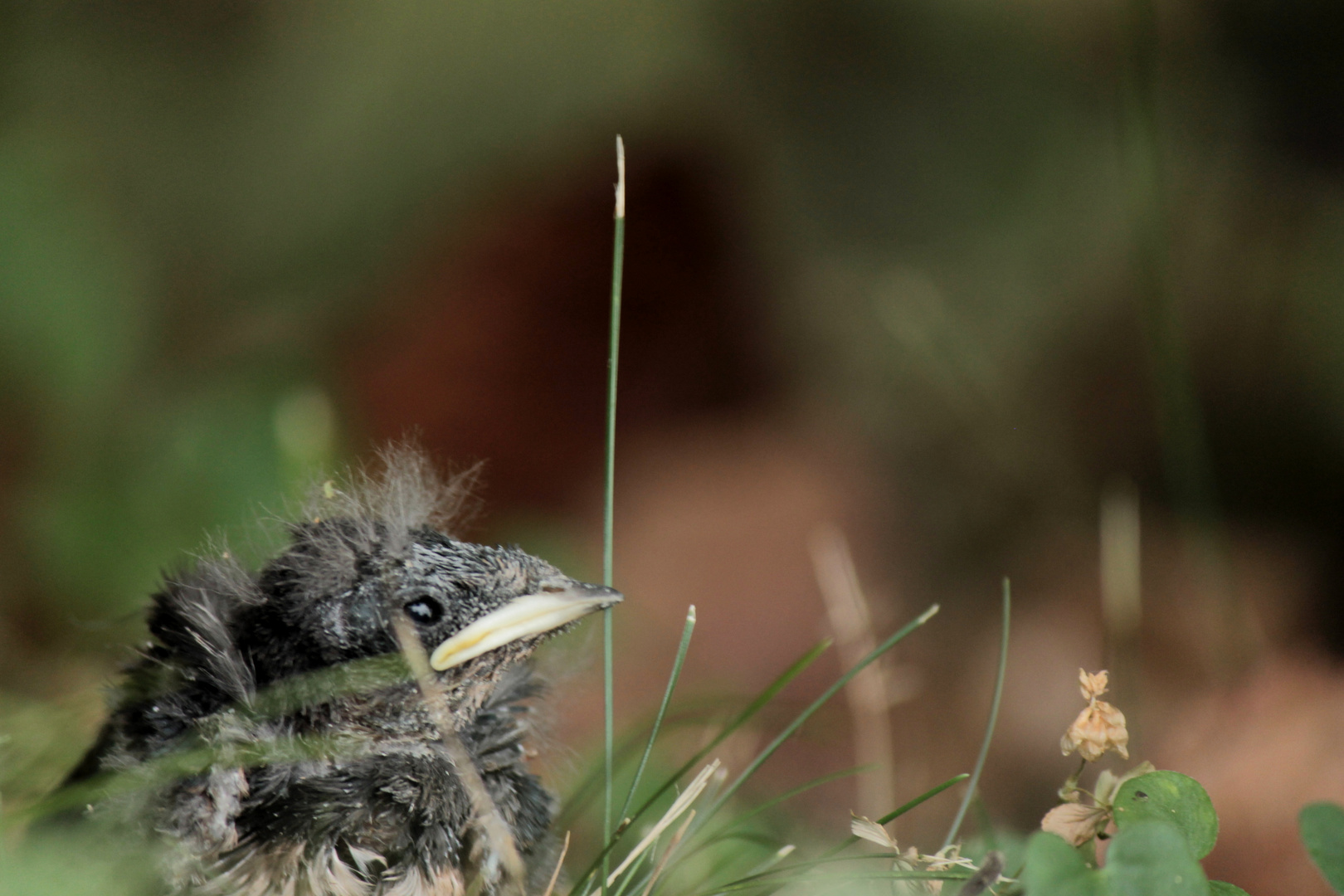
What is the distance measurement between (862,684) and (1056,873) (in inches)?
41.9

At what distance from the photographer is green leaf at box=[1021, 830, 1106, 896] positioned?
746 millimetres

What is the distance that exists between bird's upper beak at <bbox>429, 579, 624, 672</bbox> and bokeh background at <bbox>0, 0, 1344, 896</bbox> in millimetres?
868

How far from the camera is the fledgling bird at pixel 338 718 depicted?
960 mm

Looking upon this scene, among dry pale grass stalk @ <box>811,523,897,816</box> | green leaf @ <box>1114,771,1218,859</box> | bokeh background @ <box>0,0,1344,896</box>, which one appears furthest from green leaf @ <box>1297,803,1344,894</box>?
bokeh background @ <box>0,0,1344,896</box>

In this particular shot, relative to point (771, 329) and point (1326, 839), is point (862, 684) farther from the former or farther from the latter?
point (771, 329)

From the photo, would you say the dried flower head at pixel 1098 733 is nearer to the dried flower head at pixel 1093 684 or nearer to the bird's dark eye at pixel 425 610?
the dried flower head at pixel 1093 684

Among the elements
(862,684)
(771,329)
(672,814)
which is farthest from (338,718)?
(771,329)

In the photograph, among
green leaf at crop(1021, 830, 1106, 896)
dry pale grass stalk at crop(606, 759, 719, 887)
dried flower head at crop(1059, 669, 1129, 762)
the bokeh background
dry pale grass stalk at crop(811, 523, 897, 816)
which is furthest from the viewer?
the bokeh background

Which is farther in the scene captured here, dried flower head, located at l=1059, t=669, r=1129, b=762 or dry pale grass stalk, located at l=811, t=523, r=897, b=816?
dry pale grass stalk, located at l=811, t=523, r=897, b=816

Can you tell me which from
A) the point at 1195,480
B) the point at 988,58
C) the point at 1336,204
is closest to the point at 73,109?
the point at 988,58

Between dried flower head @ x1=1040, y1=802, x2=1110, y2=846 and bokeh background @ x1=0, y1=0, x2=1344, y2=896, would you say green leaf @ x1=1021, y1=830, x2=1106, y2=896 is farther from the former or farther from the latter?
bokeh background @ x1=0, y1=0, x2=1344, y2=896

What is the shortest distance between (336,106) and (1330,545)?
253 cm

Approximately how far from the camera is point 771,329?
2.95 meters

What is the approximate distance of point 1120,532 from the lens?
2.28 m
